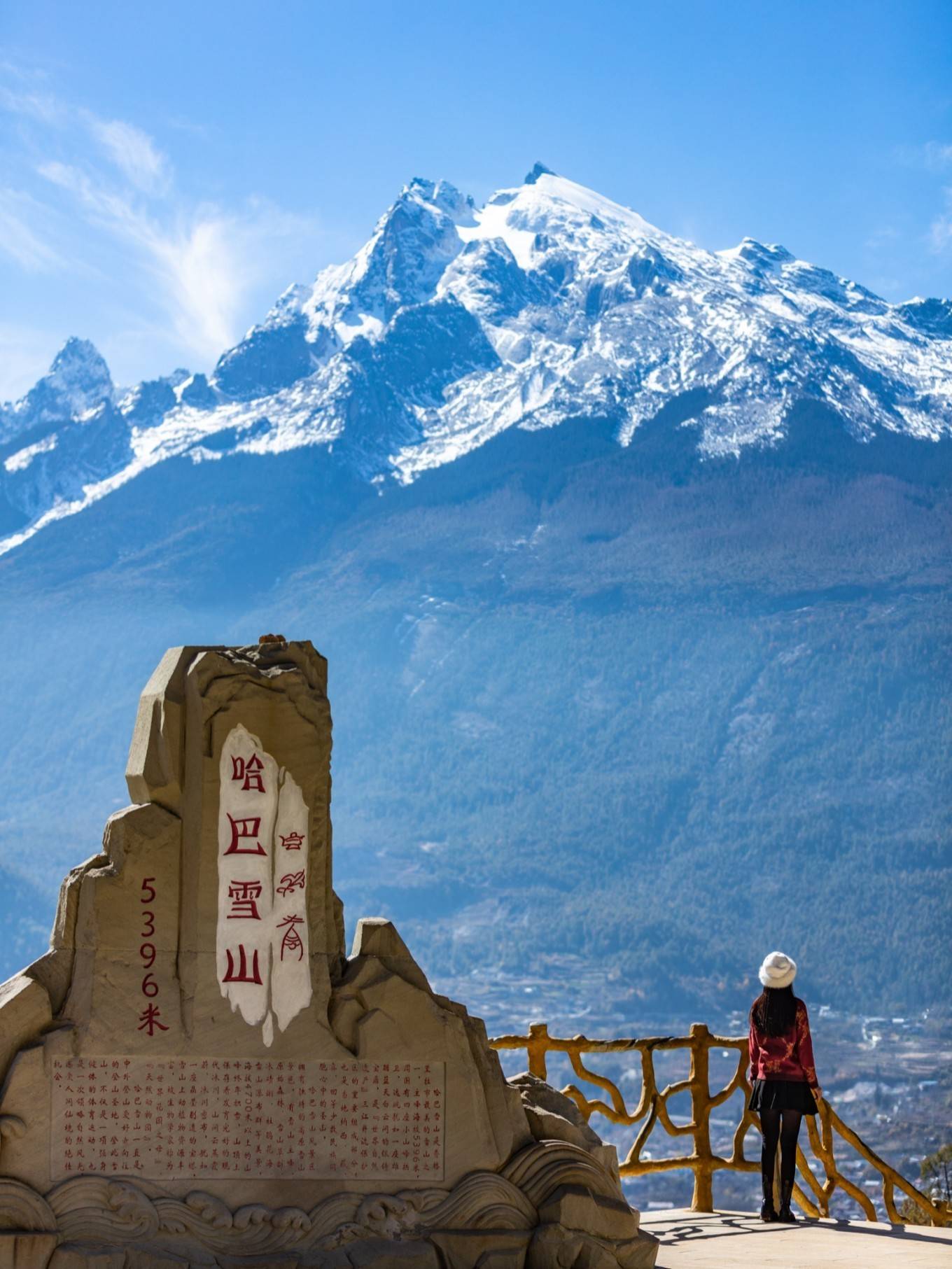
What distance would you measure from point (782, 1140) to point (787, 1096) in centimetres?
28

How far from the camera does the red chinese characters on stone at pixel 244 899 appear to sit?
21.5ft

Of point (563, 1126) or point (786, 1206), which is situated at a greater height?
point (563, 1126)

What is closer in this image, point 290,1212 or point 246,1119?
point 290,1212

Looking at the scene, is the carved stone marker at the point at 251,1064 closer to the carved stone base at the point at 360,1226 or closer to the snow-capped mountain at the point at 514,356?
the carved stone base at the point at 360,1226

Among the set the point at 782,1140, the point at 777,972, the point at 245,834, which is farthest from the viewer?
the point at 782,1140

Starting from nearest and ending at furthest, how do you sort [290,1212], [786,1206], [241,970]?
[290,1212] < [241,970] < [786,1206]

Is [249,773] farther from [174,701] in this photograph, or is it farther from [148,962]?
[148,962]

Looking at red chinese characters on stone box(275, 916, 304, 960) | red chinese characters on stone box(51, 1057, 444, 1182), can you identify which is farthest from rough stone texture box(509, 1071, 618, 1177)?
red chinese characters on stone box(275, 916, 304, 960)

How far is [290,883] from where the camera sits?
21.9 feet

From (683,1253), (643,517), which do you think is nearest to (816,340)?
(643,517)

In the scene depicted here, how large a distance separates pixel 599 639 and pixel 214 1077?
5458cm

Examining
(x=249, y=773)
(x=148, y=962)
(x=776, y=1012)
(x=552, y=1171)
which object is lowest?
(x=552, y=1171)

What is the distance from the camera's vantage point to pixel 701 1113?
9.00m

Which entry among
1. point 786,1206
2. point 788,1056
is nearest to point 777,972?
point 788,1056
